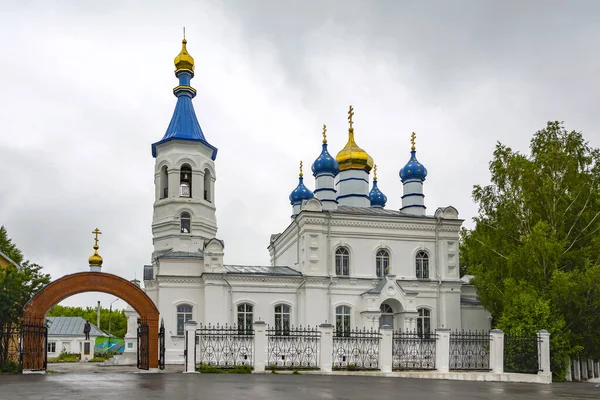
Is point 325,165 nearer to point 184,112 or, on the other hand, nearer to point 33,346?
point 184,112

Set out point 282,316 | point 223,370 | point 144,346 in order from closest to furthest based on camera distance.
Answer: point 223,370 → point 144,346 → point 282,316

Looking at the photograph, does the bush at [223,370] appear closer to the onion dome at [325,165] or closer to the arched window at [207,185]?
the arched window at [207,185]

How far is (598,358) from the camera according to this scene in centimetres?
2294

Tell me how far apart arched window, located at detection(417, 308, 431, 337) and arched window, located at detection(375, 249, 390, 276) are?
85.8 inches

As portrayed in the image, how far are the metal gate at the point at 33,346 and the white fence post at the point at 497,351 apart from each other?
13.3 metres

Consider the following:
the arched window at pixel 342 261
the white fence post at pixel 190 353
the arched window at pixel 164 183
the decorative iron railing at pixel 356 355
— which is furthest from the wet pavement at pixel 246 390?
the arched window at pixel 164 183

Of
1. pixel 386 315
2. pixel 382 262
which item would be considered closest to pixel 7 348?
pixel 386 315

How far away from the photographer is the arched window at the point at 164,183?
28859mm

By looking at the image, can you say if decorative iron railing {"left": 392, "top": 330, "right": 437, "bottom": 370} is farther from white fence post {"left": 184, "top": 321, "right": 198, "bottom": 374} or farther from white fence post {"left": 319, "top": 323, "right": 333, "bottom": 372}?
white fence post {"left": 184, "top": 321, "right": 198, "bottom": 374}

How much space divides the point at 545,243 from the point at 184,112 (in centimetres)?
1650

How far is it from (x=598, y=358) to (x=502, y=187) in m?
7.00

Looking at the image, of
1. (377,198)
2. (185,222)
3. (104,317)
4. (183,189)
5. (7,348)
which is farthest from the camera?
(104,317)

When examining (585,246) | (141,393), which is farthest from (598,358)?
(141,393)

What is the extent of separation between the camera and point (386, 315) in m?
26.8
